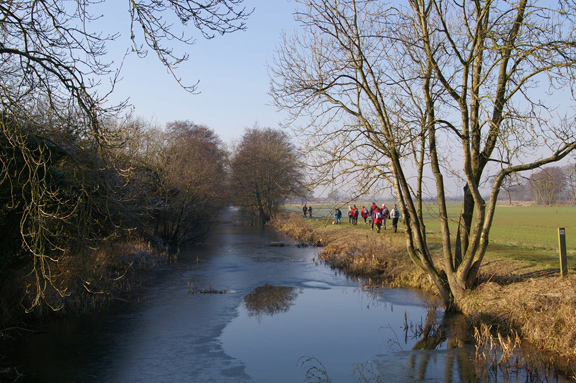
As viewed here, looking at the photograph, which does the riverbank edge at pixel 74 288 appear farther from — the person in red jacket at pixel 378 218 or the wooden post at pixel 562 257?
the person in red jacket at pixel 378 218

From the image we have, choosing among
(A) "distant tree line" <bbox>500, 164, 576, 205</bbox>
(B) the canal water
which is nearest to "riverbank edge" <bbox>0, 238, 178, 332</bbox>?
(B) the canal water

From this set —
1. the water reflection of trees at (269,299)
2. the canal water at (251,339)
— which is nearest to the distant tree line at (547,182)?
the canal water at (251,339)

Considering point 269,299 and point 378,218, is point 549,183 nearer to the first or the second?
point 269,299

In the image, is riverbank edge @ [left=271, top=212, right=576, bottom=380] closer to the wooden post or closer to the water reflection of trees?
the wooden post

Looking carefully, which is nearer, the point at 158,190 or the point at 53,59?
the point at 53,59

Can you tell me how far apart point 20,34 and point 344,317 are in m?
9.85

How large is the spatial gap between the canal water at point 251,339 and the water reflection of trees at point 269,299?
3cm

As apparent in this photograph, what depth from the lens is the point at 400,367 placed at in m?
8.84

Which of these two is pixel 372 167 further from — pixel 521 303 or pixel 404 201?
pixel 521 303

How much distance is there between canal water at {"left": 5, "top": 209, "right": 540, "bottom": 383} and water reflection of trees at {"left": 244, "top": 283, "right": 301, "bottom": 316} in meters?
0.03

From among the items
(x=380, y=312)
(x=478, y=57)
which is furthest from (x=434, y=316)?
(x=478, y=57)

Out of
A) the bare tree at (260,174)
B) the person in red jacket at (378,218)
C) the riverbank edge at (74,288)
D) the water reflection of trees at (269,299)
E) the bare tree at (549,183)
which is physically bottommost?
the water reflection of trees at (269,299)

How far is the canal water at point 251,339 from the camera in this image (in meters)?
8.62

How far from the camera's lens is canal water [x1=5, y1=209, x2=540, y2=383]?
28.3ft
